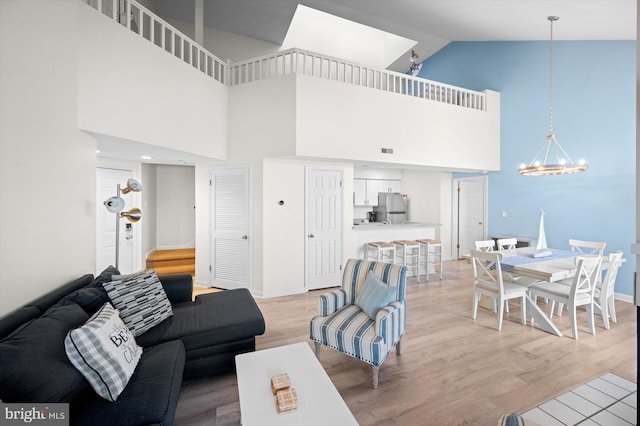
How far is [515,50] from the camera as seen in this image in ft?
18.9

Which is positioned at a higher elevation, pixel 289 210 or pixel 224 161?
pixel 224 161

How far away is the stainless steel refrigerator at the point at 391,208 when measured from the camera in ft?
25.2

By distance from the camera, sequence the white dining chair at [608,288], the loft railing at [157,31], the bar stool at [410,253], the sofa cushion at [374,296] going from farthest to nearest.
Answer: the bar stool at [410,253] → the white dining chair at [608,288] → the loft railing at [157,31] → the sofa cushion at [374,296]

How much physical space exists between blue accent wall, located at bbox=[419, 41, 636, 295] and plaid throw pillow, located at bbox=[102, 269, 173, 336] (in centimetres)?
620

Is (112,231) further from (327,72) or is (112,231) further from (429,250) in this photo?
(429,250)

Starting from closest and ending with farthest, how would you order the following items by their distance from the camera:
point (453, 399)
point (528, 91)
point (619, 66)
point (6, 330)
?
1. point (6, 330)
2. point (453, 399)
3. point (619, 66)
4. point (528, 91)

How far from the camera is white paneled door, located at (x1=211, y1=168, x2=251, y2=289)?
15.8 feet

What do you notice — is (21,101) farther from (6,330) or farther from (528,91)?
(528,91)

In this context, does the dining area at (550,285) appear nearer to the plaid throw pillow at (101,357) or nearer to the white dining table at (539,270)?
the white dining table at (539,270)

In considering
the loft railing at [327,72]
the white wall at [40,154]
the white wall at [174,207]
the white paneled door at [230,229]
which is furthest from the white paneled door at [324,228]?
the white wall at [174,207]

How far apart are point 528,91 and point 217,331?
6.64 metres

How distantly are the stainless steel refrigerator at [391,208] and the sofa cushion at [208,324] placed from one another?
5.34 meters

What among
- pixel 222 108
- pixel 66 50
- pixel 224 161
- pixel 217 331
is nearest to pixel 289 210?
pixel 224 161

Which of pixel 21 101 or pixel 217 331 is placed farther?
pixel 217 331
